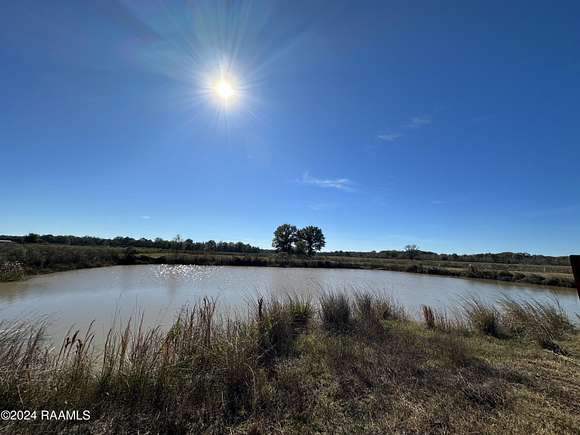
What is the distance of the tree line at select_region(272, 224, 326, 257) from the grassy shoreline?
177 feet

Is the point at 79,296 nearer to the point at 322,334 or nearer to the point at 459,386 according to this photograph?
the point at 322,334

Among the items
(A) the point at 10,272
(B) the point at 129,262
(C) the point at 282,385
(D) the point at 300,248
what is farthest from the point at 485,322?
(D) the point at 300,248

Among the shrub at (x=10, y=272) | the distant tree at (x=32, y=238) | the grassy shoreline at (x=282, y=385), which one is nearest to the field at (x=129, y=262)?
the shrub at (x=10, y=272)

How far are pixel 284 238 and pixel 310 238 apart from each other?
6190 mm

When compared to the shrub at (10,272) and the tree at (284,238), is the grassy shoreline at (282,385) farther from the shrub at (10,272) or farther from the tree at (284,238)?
the tree at (284,238)

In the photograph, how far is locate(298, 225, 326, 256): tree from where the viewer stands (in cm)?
5898

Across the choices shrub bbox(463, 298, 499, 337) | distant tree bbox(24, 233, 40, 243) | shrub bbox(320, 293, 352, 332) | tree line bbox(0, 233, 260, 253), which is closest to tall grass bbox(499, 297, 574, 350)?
shrub bbox(463, 298, 499, 337)

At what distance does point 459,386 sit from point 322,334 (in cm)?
Result: 250

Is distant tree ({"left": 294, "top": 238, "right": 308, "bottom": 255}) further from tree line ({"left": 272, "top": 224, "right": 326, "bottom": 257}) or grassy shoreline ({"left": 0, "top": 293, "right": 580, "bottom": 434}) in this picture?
grassy shoreline ({"left": 0, "top": 293, "right": 580, "bottom": 434})

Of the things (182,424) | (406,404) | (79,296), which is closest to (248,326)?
(182,424)

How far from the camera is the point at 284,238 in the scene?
192 ft

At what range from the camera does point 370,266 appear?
116ft

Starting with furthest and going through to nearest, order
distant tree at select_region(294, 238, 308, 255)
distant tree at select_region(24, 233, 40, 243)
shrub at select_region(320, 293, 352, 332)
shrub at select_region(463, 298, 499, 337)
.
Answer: distant tree at select_region(294, 238, 308, 255) → distant tree at select_region(24, 233, 40, 243) → shrub at select_region(463, 298, 499, 337) → shrub at select_region(320, 293, 352, 332)

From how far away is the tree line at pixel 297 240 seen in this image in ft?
192
